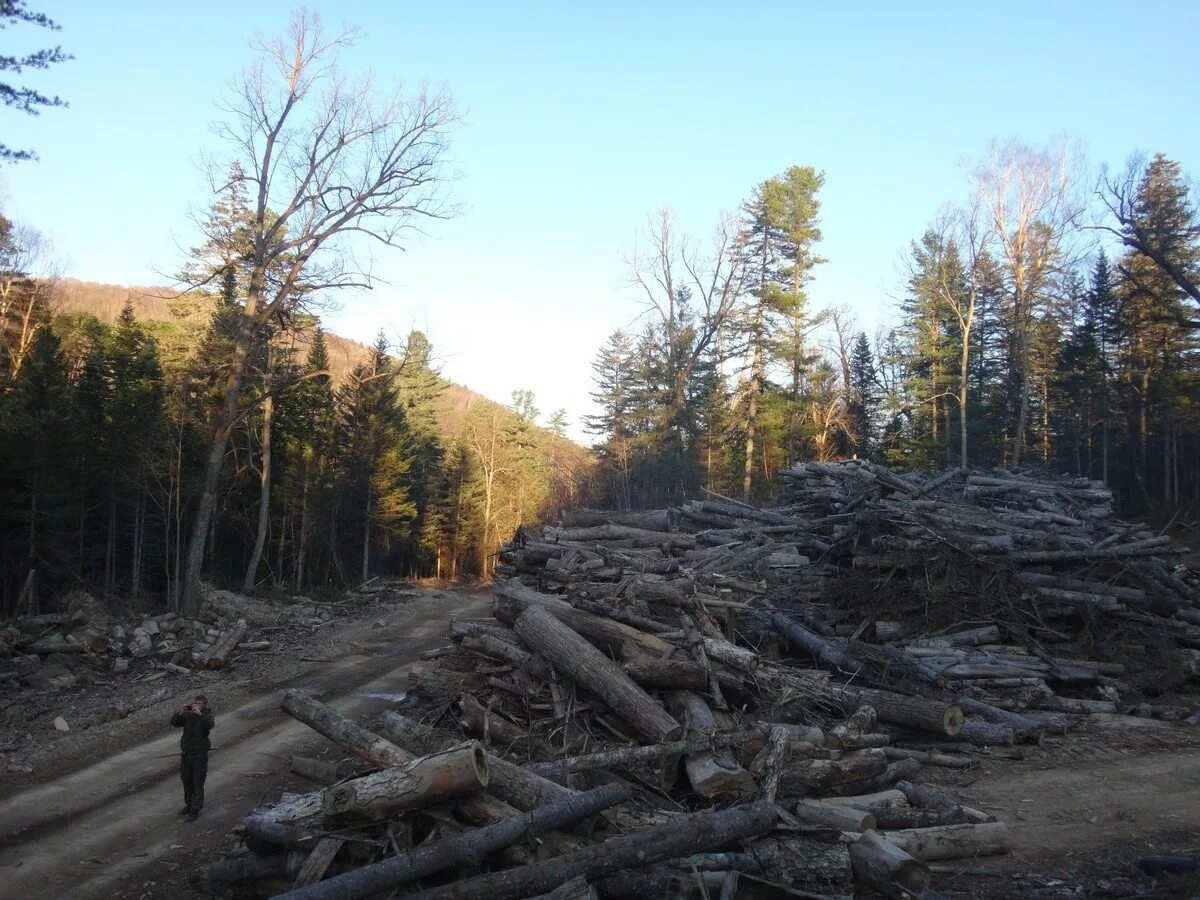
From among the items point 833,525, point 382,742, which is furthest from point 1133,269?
point 382,742

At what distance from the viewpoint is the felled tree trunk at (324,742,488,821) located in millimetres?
5789

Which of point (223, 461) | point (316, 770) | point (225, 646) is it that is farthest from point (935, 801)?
point (223, 461)

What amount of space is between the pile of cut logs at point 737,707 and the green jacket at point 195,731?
1053 millimetres

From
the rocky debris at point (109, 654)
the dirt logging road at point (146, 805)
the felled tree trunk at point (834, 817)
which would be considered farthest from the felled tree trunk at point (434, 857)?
the rocky debris at point (109, 654)

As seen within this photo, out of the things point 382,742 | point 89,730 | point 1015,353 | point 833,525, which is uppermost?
point 1015,353

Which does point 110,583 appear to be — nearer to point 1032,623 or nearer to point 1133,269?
point 1032,623

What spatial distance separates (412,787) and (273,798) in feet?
12.9

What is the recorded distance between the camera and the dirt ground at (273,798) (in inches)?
260

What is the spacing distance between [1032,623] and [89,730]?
50.1 ft

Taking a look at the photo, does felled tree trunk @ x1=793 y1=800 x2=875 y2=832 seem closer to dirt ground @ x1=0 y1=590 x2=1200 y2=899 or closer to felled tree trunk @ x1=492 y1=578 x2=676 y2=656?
dirt ground @ x1=0 y1=590 x2=1200 y2=899

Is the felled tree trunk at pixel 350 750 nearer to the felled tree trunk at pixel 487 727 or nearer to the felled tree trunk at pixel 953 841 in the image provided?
the felled tree trunk at pixel 487 727

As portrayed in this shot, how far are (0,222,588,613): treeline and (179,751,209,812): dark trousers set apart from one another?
12.8 m

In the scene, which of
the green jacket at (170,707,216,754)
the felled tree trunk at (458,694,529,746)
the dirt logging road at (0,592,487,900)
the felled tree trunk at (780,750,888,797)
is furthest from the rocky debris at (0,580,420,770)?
the felled tree trunk at (780,750,888,797)

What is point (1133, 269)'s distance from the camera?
3938 cm
